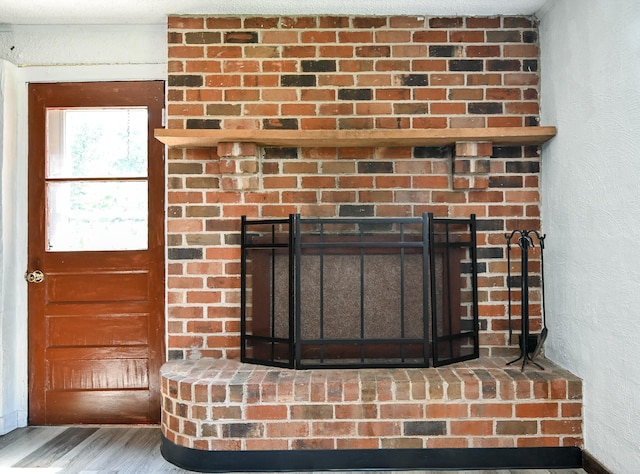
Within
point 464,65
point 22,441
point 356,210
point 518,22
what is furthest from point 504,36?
point 22,441

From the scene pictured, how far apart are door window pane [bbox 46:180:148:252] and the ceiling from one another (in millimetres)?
915

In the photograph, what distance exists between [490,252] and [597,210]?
0.61 meters

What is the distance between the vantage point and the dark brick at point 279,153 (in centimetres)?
252

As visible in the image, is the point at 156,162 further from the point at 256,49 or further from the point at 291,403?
the point at 291,403

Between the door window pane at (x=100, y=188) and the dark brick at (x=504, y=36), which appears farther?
the door window pane at (x=100, y=188)

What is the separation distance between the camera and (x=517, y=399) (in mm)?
2102

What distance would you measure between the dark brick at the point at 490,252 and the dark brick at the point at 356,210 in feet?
2.04

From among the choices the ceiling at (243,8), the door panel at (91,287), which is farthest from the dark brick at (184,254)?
the ceiling at (243,8)

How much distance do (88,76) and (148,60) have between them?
36 cm

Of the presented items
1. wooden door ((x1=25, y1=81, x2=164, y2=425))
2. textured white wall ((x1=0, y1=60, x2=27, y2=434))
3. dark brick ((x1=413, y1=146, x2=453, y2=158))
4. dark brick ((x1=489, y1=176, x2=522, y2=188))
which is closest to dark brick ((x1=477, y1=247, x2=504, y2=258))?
dark brick ((x1=489, y1=176, x2=522, y2=188))

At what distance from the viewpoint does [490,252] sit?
2.51 meters

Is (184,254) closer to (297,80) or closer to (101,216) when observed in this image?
(101,216)

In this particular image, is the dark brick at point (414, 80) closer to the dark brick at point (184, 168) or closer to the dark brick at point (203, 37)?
the dark brick at point (203, 37)

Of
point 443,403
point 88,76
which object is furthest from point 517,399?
point 88,76
